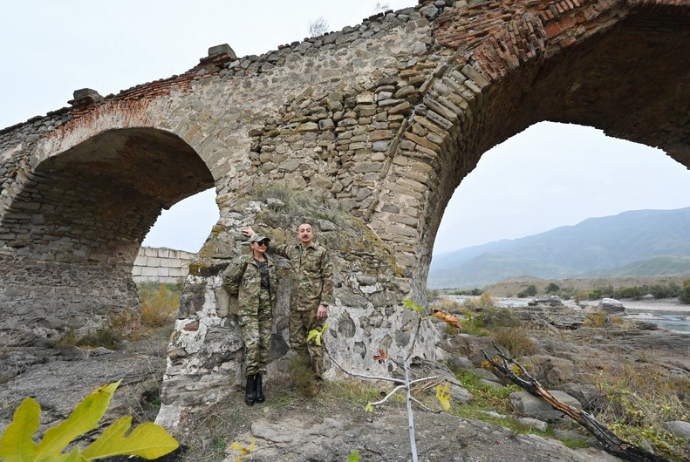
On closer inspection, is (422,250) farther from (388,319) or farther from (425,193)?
→ (388,319)

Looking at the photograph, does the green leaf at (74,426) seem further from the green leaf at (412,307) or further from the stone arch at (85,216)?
the stone arch at (85,216)

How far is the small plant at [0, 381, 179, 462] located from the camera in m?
0.51

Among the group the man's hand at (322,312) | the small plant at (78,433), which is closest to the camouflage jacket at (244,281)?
the man's hand at (322,312)

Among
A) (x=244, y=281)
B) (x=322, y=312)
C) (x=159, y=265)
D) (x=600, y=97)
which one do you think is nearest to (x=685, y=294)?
(x=600, y=97)

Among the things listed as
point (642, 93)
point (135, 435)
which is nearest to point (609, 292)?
point (642, 93)

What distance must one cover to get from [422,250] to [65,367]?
5.73 metres

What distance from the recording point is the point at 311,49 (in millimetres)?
5516

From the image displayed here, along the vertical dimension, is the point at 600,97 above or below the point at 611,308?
above

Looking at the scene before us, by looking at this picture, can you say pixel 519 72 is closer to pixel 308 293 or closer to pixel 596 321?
pixel 308 293

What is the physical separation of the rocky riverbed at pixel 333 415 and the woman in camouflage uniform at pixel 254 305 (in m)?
0.22

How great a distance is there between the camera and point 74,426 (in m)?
0.56

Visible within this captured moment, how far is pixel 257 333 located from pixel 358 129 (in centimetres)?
305

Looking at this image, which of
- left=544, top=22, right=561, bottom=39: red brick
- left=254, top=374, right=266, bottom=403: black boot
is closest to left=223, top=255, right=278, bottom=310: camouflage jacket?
left=254, top=374, right=266, bottom=403: black boot

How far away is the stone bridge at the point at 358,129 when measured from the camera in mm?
3756
